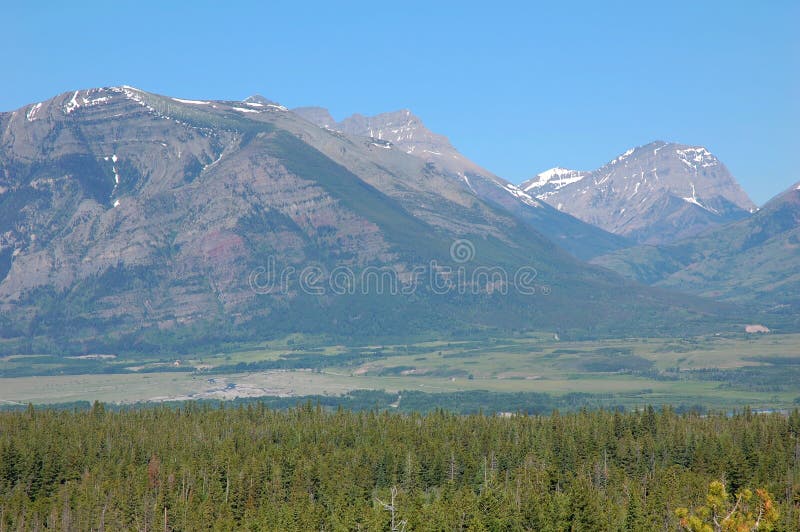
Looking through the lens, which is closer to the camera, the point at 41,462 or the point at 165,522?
the point at 165,522

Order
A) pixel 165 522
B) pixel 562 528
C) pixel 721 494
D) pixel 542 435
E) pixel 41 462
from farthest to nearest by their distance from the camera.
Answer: pixel 542 435, pixel 41 462, pixel 165 522, pixel 562 528, pixel 721 494

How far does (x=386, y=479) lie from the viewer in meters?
178

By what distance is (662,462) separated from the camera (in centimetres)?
18800

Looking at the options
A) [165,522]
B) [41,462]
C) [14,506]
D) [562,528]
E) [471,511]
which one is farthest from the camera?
[41,462]

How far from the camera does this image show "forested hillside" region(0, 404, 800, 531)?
139 metres

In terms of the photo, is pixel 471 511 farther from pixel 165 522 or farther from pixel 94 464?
pixel 94 464

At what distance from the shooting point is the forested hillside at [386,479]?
139 metres

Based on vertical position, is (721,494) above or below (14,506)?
above

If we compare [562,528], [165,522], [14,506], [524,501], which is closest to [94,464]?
[14,506]

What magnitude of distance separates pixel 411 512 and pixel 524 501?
2668 centimetres

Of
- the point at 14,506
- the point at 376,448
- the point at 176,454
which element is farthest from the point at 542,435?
the point at 14,506

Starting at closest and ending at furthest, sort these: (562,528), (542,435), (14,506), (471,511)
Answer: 1. (562,528)
2. (471,511)
3. (14,506)
4. (542,435)

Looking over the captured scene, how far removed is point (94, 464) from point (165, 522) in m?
40.7

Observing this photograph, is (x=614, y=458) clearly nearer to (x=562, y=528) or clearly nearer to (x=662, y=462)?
(x=662, y=462)
